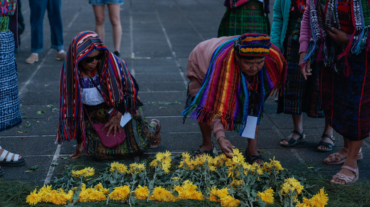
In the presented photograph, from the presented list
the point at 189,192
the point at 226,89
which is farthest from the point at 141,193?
the point at 226,89

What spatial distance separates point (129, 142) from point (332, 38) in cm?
180

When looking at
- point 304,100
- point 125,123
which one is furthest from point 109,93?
point 304,100

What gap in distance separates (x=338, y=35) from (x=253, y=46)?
0.66 metres

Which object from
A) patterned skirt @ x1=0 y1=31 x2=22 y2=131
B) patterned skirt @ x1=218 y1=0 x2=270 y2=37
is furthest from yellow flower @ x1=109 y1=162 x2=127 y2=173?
patterned skirt @ x1=218 y1=0 x2=270 y2=37

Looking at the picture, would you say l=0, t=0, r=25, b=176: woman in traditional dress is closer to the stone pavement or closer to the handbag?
the stone pavement

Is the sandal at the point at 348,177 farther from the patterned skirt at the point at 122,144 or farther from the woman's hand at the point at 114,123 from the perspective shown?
the woman's hand at the point at 114,123

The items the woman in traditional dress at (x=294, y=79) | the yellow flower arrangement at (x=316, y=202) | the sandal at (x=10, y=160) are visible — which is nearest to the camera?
the yellow flower arrangement at (x=316, y=202)

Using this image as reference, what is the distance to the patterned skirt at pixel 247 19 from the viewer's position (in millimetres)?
4203

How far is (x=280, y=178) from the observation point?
290 centimetres

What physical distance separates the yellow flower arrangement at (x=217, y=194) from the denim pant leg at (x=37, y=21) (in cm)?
481

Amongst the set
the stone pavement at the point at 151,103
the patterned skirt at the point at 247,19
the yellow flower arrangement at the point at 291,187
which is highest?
the patterned skirt at the point at 247,19

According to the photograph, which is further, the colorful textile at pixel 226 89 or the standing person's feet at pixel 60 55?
the standing person's feet at pixel 60 55

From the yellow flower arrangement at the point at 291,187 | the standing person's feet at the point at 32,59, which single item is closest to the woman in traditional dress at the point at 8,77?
the yellow flower arrangement at the point at 291,187

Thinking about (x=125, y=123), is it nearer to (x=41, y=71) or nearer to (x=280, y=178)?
(x=280, y=178)
